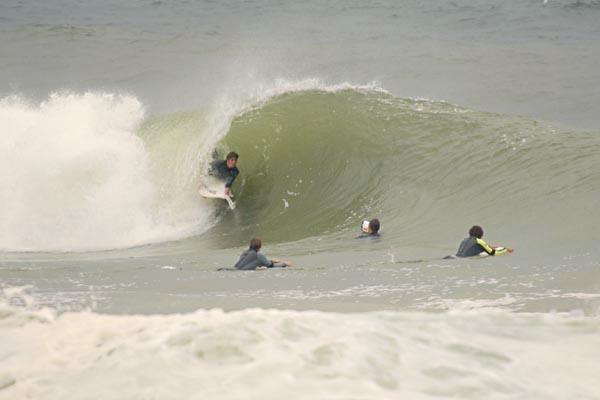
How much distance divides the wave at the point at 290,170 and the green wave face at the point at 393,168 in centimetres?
4

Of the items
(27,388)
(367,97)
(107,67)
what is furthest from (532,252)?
(107,67)

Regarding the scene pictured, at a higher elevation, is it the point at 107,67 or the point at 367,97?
the point at 107,67

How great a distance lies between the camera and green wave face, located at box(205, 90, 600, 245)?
1389 cm

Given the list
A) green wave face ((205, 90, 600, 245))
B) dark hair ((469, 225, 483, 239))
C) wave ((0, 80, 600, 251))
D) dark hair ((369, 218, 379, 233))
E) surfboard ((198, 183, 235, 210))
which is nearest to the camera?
dark hair ((469, 225, 483, 239))

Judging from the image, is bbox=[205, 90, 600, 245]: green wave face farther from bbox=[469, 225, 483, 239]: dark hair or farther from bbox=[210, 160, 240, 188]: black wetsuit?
bbox=[469, 225, 483, 239]: dark hair

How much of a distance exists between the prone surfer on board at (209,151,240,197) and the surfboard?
0.44ft

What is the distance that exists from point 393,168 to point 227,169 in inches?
127

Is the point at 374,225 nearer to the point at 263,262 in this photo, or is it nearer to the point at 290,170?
the point at 263,262

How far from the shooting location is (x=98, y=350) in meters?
5.19

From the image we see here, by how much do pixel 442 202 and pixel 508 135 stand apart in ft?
9.89

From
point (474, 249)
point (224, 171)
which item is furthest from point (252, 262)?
point (224, 171)

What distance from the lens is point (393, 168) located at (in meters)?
16.1

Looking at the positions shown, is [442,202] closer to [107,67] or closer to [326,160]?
[326,160]

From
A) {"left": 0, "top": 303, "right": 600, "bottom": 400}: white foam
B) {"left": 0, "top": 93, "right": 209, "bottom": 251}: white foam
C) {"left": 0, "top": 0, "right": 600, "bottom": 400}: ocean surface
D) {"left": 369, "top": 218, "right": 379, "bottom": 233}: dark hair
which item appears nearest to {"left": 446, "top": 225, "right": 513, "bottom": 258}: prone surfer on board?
{"left": 0, "top": 0, "right": 600, "bottom": 400}: ocean surface
